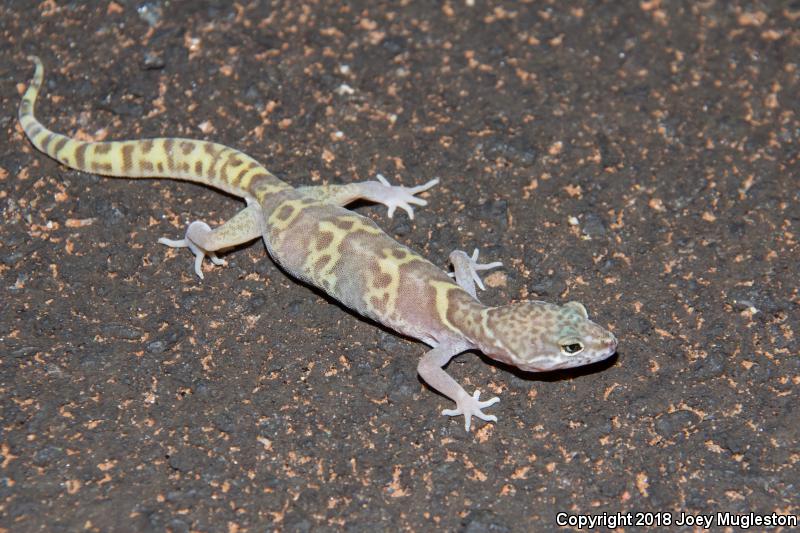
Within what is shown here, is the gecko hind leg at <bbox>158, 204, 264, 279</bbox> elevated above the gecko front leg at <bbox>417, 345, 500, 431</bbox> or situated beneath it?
elevated above

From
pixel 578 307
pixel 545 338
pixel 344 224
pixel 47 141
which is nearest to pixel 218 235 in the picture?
pixel 344 224

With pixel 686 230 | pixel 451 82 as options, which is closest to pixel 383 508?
pixel 686 230

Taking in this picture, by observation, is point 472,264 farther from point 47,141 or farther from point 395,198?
point 47,141

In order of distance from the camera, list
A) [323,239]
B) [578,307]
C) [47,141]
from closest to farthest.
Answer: [578,307] < [323,239] < [47,141]

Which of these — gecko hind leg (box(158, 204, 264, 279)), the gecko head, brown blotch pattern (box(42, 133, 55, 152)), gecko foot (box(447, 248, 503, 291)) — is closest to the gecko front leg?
the gecko head

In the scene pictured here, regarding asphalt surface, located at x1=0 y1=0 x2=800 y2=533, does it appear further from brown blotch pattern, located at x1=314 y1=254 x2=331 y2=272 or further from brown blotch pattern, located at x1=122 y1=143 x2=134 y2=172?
brown blotch pattern, located at x1=314 y1=254 x2=331 y2=272

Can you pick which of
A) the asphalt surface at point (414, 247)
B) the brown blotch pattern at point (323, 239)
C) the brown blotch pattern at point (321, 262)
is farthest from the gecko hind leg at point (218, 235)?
the brown blotch pattern at point (321, 262)

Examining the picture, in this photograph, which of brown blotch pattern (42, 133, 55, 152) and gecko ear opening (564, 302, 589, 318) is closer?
gecko ear opening (564, 302, 589, 318)
